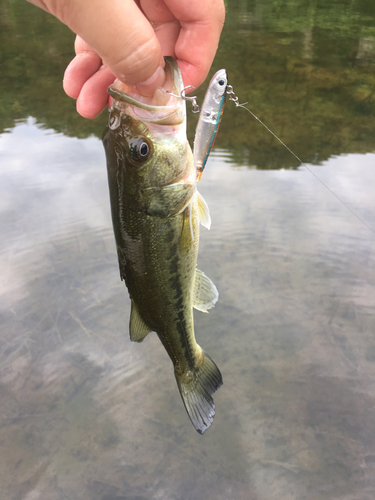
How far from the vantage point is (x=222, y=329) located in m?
3.03

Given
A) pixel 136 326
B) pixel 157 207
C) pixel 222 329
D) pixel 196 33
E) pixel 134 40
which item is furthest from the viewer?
pixel 222 329

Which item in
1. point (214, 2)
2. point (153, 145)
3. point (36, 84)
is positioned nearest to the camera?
point (153, 145)

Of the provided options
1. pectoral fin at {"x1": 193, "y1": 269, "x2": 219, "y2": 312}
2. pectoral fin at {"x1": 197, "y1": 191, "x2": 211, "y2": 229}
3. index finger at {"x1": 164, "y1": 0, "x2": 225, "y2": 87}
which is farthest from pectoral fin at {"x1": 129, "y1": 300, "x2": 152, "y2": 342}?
index finger at {"x1": 164, "y1": 0, "x2": 225, "y2": 87}

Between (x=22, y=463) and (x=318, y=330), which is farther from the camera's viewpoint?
(x=318, y=330)

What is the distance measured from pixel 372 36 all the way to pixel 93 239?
22.8 ft

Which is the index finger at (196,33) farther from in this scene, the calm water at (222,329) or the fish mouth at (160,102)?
the calm water at (222,329)

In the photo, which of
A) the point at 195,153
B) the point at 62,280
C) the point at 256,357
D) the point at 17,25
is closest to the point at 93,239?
the point at 62,280

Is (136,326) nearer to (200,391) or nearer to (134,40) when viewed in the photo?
(200,391)

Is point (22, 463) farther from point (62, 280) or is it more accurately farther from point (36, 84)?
point (36, 84)

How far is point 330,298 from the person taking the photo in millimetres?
3172

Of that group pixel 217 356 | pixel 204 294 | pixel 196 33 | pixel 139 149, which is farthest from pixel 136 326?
pixel 217 356

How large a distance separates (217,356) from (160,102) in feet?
6.98

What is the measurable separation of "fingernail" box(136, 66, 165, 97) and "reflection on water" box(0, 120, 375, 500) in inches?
84.6

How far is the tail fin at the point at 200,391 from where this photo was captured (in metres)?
1.60
